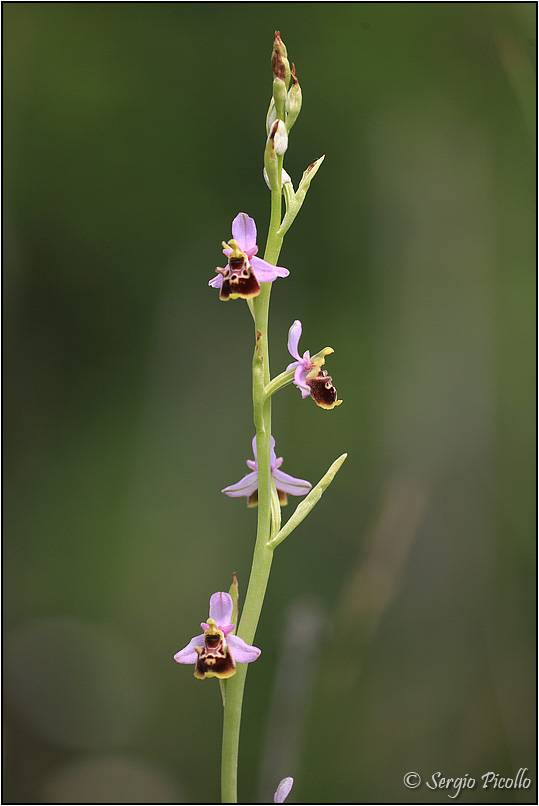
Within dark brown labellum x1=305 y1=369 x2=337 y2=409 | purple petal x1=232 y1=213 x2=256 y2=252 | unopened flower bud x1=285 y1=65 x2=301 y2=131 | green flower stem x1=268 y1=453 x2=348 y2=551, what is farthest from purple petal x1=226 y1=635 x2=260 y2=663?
unopened flower bud x1=285 y1=65 x2=301 y2=131

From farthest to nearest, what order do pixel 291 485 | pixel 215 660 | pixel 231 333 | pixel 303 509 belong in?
pixel 231 333
pixel 291 485
pixel 303 509
pixel 215 660

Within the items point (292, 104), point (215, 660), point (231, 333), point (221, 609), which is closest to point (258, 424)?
point (221, 609)

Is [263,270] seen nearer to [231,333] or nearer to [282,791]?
[282,791]

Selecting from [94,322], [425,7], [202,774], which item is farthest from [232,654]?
[425,7]

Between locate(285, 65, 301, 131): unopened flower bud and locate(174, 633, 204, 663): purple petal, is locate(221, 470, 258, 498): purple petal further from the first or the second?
locate(285, 65, 301, 131): unopened flower bud

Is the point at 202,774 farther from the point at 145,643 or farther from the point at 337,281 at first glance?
the point at 337,281
